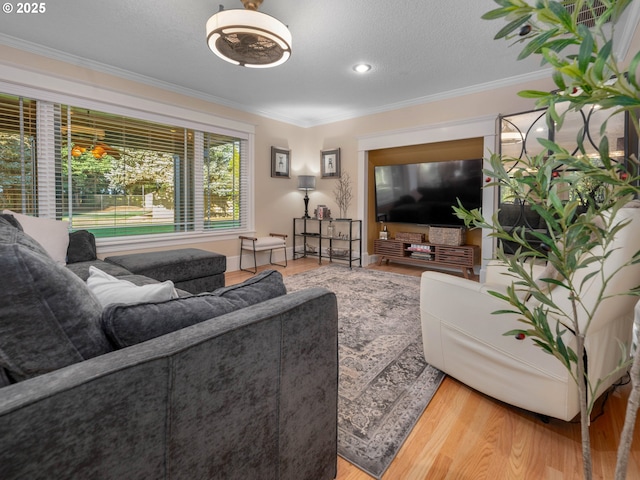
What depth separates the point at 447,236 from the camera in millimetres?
4594

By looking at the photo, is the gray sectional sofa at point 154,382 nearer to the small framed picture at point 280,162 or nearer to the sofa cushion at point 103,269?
the sofa cushion at point 103,269

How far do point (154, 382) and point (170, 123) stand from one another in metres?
4.18

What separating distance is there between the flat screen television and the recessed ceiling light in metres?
1.74

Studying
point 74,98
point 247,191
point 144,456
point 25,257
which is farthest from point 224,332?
point 247,191

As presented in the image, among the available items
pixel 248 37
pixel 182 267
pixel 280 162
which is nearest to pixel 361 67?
pixel 248 37

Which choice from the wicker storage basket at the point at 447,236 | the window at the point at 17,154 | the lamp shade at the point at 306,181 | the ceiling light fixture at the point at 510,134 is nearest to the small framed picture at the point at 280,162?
the lamp shade at the point at 306,181

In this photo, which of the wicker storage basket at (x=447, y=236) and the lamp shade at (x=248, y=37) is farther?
the wicker storage basket at (x=447, y=236)

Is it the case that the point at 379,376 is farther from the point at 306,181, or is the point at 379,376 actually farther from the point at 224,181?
the point at 306,181

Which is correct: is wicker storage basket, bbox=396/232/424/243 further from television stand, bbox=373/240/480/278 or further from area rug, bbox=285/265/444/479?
area rug, bbox=285/265/444/479

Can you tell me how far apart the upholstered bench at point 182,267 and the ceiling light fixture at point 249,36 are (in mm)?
1842

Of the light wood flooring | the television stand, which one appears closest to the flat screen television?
the television stand

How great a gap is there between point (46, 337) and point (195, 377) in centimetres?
33

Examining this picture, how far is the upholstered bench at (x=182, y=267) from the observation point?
2.88 meters

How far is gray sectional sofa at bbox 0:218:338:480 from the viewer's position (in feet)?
1.95
